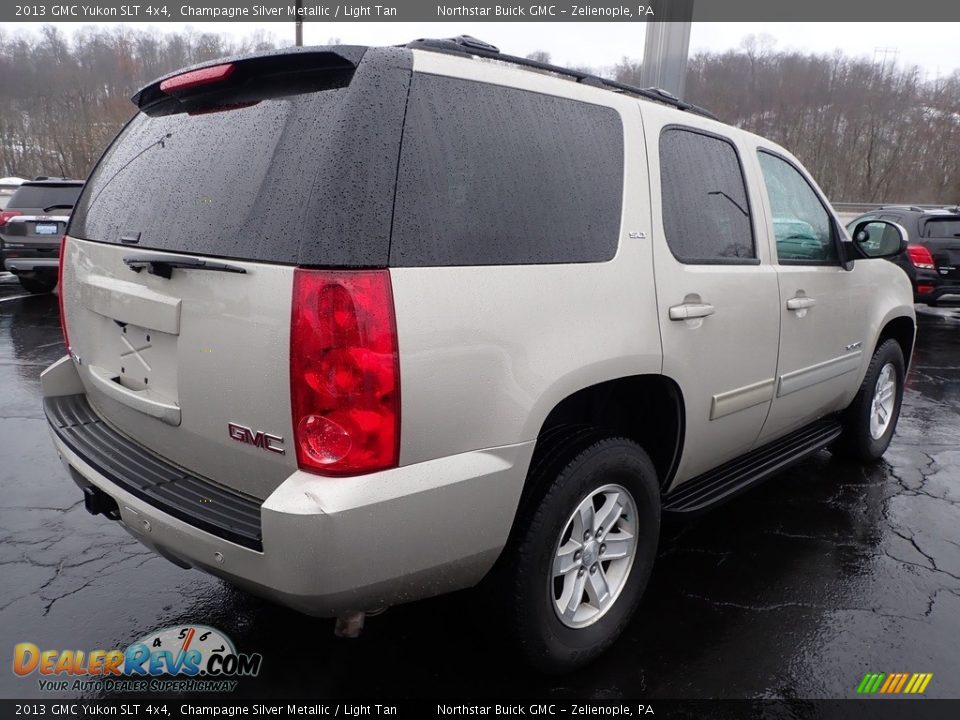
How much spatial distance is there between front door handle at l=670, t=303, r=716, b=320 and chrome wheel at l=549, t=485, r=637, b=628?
65cm

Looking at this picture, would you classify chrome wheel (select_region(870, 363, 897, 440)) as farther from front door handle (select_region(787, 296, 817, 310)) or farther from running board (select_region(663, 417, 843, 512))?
front door handle (select_region(787, 296, 817, 310))

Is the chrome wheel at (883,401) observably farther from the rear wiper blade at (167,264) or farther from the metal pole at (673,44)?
the metal pole at (673,44)

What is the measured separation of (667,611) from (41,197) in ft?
36.2

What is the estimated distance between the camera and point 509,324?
1.91 metres

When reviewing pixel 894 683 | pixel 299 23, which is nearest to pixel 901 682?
pixel 894 683

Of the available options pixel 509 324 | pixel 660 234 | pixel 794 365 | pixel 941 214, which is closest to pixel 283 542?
pixel 509 324

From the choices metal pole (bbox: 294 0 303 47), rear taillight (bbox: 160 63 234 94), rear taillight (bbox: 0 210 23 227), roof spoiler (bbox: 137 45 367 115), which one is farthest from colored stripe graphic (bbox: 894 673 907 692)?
metal pole (bbox: 294 0 303 47)

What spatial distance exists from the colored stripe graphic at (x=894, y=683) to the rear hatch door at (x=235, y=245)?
2.10m

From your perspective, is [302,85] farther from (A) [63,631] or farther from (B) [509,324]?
(A) [63,631]

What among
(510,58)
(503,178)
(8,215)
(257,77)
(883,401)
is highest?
(510,58)

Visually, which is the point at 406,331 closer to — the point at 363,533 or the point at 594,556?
the point at 363,533

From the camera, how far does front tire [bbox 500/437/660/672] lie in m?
2.08

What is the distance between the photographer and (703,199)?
9.21ft

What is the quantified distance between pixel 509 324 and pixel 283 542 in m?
0.82
